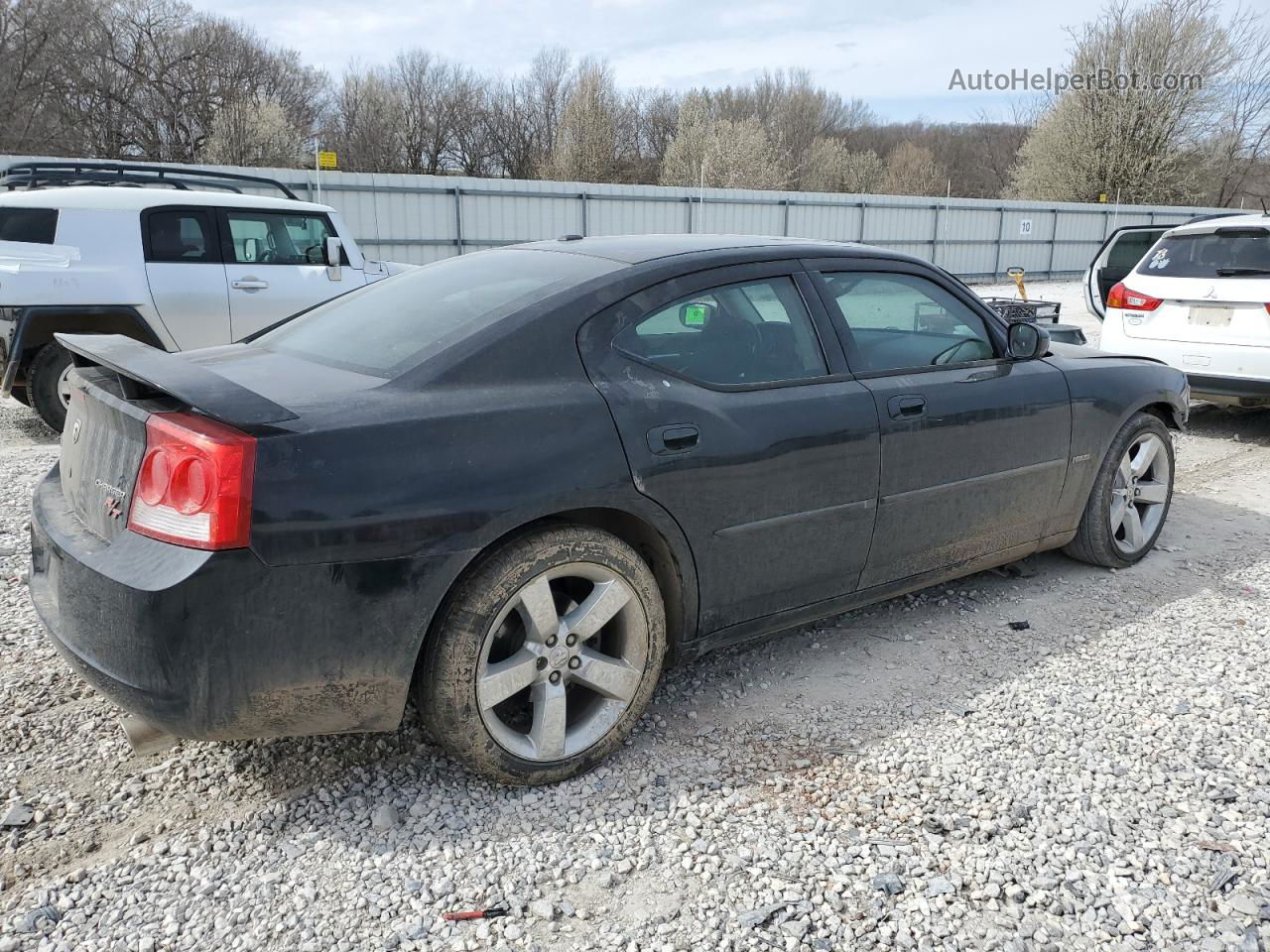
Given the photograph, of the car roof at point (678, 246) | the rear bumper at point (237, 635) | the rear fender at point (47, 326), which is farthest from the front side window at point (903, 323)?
the rear fender at point (47, 326)

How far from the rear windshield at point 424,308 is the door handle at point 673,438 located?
1.81ft

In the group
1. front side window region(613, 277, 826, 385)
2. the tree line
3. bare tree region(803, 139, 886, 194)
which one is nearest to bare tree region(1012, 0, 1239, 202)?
the tree line

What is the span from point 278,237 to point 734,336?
242 inches

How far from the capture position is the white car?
23.5ft

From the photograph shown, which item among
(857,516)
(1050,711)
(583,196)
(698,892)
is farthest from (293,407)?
(583,196)

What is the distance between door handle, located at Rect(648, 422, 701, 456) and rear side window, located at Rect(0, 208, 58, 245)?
20.7 feet

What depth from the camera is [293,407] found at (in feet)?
7.83

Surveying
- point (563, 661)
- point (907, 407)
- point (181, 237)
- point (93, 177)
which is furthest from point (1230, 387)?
point (93, 177)

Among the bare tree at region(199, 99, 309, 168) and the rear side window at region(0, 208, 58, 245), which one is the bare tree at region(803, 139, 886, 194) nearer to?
the bare tree at region(199, 99, 309, 168)

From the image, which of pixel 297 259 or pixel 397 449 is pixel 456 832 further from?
pixel 297 259

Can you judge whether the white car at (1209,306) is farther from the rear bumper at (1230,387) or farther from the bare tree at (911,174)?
the bare tree at (911,174)

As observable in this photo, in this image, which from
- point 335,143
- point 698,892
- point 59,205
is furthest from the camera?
point 335,143

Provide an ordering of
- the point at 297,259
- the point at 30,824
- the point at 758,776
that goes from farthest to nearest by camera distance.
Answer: the point at 297,259, the point at 758,776, the point at 30,824

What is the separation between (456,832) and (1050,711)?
2.03 meters
